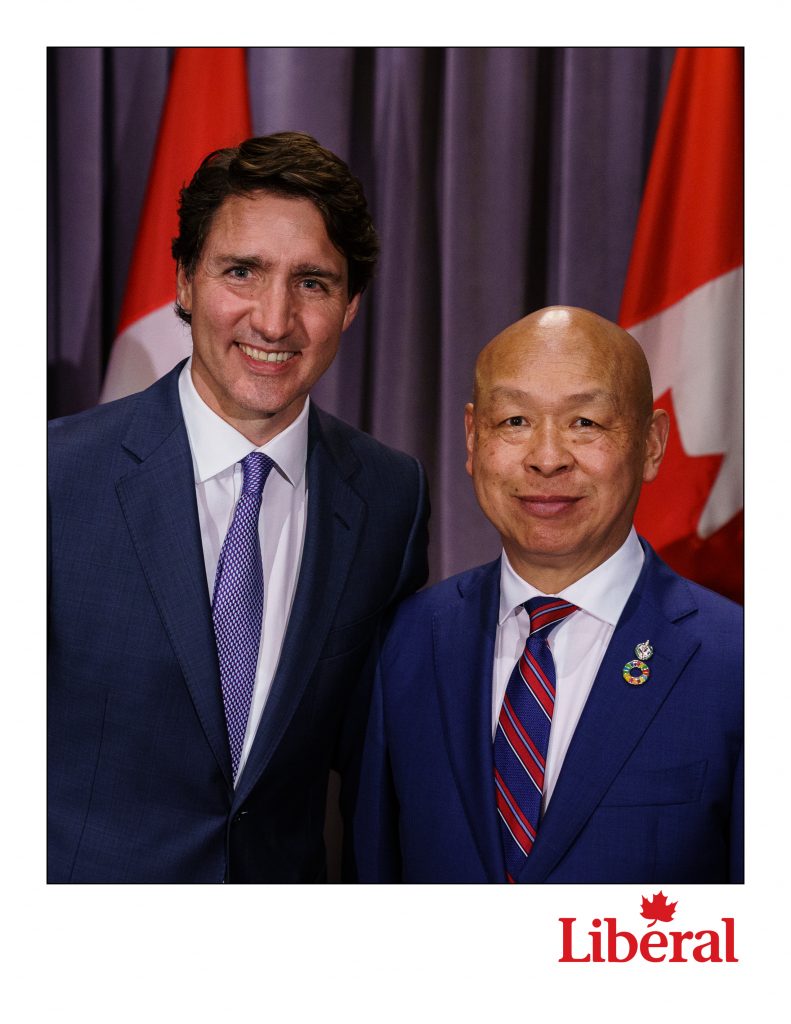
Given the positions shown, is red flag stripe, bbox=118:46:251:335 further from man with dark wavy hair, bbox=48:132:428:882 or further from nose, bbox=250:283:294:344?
nose, bbox=250:283:294:344

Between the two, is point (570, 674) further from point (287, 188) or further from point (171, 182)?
point (171, 182)

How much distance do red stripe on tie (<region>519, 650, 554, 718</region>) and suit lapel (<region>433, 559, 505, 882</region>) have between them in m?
0.07

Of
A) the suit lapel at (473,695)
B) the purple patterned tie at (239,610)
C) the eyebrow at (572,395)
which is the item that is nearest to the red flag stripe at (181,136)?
the purple patterned tie at (239,610)

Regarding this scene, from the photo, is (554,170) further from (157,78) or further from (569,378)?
(157,78)

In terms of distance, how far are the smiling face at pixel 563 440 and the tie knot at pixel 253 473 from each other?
37cm

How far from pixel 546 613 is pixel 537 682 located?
4.7 inches

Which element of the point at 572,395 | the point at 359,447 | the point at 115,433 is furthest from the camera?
the point at 359,447

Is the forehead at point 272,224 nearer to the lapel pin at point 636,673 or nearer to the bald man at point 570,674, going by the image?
the bald man at point 570,674

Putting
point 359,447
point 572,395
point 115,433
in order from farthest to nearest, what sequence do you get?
point 359,447 < point 115,433 < point 572,395

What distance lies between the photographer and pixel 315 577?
1.96 m

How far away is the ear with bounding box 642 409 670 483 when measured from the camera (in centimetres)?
193
